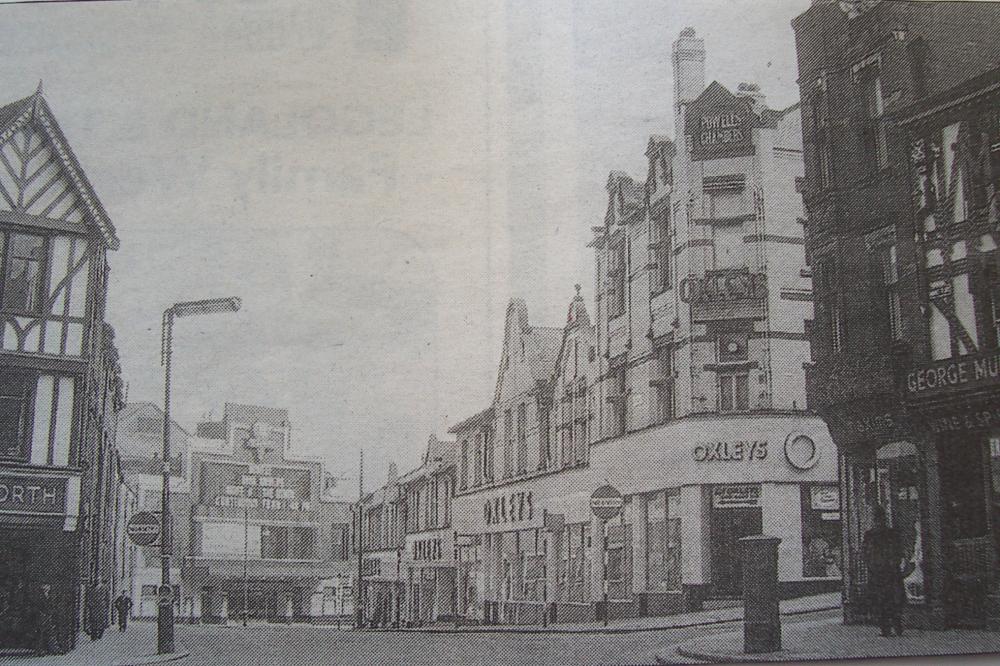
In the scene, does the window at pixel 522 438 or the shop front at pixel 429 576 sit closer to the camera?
the shop front at pixel 429 576

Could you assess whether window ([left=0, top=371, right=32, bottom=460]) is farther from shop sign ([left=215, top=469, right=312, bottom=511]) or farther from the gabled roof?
shop sign ([left=215, top=469, right=312, bottom=511])

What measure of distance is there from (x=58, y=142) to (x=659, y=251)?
403 cm

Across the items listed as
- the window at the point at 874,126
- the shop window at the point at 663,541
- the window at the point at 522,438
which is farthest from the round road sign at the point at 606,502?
the window at the point at 874,126

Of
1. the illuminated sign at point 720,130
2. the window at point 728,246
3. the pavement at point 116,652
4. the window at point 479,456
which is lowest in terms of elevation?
the pavement at point 116,652

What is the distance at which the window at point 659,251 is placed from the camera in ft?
23.5

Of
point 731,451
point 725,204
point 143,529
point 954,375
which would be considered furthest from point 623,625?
point 143,529

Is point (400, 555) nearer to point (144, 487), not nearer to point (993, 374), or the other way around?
point (144, 487)

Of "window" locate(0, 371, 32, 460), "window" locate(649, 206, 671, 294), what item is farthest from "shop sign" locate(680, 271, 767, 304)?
"window" locate(0, 371, 32, 460)

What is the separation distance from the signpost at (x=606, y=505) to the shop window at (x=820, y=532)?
1218mm

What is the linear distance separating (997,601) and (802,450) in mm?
1495

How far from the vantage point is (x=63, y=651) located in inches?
259

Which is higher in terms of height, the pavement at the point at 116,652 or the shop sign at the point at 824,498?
the shop sign at the point at 824,498

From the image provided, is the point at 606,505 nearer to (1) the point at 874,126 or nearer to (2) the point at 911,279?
(2) the point at 911,279

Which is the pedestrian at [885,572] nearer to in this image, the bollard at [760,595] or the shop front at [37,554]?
the bollard at [760,595]
